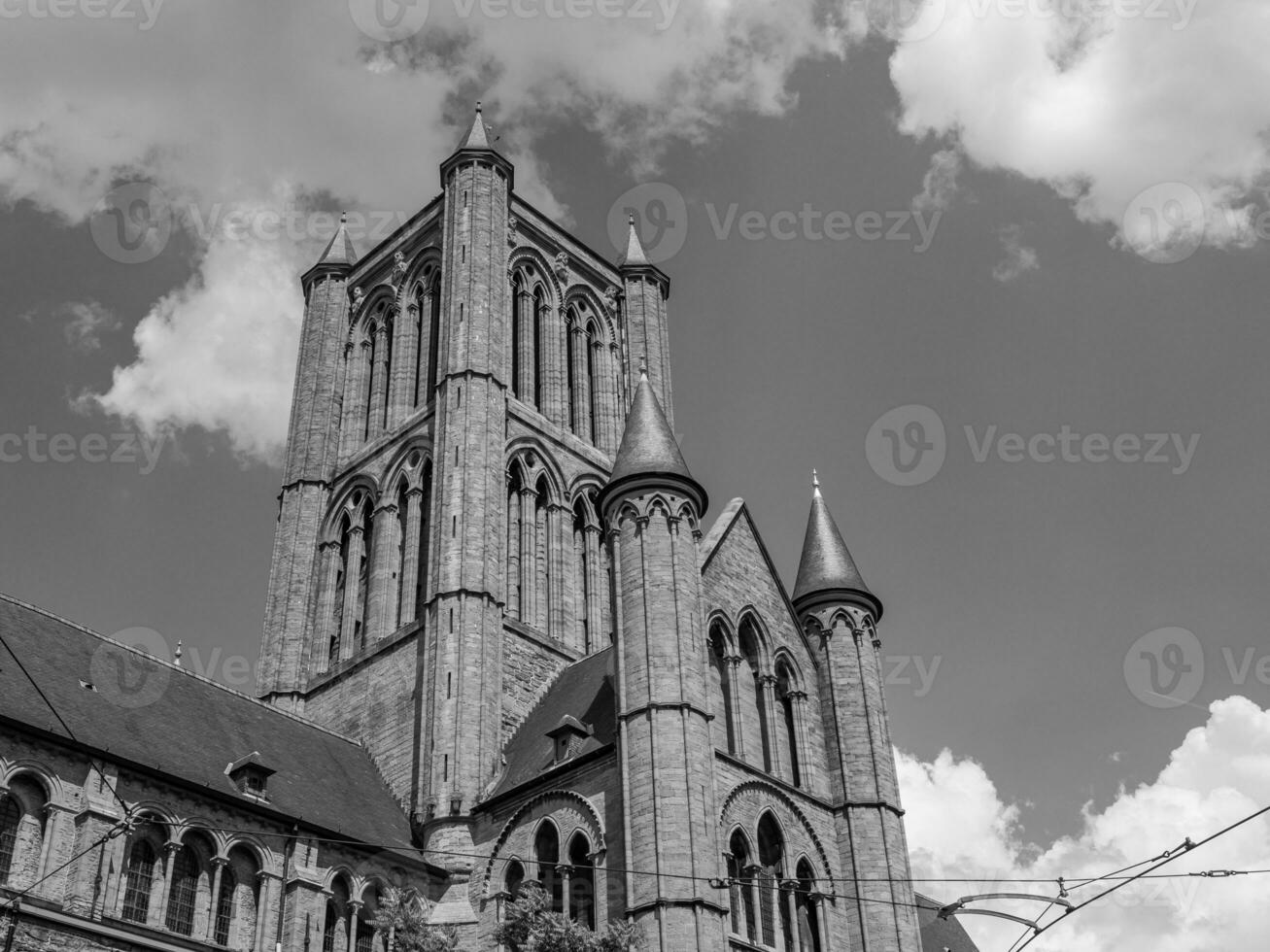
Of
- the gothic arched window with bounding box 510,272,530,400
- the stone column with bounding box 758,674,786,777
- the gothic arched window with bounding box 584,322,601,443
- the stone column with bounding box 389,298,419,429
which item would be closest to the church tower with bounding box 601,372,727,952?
the stone column with bounding box 758,674,786,777

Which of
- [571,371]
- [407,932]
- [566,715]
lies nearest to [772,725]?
[566,715]

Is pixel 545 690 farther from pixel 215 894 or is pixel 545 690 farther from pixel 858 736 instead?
pixel 215 894

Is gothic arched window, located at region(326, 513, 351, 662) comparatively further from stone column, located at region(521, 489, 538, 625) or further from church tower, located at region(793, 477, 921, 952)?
church tower, located at region(793, 477, 921, 952)

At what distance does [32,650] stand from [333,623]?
46.2 ft

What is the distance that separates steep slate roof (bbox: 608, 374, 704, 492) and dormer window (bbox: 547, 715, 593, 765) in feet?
18.6

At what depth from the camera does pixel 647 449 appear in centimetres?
3447

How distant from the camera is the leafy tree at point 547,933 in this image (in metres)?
23.0

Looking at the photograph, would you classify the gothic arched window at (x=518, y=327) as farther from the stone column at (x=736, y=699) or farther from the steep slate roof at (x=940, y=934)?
the steep slate roof at (x=940, y=934)

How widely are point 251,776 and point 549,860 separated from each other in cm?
674

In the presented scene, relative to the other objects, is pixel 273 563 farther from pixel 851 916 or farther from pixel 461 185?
pixel 851 916

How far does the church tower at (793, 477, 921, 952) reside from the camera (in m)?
31.9

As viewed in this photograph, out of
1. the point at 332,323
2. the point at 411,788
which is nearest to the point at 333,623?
the point at 411,788

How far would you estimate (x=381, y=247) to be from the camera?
54.1 meters

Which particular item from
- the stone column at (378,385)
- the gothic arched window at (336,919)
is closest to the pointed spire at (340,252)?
the stone column at (378,385)
